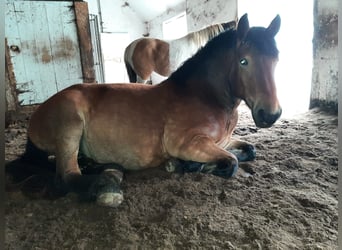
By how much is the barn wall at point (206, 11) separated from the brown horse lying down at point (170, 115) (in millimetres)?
3431

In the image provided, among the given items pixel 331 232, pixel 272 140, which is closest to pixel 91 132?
pixel 331 232

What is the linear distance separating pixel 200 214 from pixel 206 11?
16.7 feet

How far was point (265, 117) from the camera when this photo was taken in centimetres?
141

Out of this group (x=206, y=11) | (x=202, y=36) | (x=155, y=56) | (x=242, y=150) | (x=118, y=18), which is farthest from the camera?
(x=118, y=18)

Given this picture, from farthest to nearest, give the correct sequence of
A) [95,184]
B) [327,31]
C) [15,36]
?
[15,36], [327,31], [95,184]

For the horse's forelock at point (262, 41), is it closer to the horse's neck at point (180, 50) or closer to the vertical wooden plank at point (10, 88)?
the horse's neck at point (180, 50)

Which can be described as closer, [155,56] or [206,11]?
[155,56]

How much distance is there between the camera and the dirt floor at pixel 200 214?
1.00m

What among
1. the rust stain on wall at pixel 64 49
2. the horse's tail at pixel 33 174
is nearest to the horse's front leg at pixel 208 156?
the horse's tail at pixel 33 174

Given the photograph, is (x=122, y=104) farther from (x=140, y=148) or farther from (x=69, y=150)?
(x=69, y=150)

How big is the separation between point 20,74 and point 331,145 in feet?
11.5

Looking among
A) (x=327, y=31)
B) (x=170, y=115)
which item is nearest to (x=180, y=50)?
(x=327, y=31)

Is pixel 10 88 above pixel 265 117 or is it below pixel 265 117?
above

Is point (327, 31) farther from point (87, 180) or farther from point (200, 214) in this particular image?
point (87, 180)
